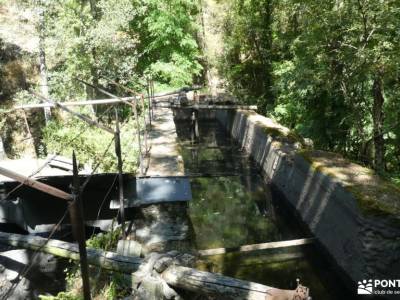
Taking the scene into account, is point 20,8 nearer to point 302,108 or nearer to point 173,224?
point 302,108

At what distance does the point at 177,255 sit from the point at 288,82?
8712mm

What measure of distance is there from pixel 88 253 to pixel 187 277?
1.67 metres

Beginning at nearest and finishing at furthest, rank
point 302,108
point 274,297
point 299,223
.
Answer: point 274,297
point 299,223
point 302,108

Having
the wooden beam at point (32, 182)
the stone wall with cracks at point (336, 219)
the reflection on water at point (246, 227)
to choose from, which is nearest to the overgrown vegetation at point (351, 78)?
the stone wall with cracks at point (336, 219)

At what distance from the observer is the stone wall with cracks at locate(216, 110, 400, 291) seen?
267 inches

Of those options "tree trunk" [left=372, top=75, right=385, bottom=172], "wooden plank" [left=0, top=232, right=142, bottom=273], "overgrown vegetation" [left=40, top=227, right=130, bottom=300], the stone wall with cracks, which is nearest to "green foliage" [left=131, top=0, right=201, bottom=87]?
the stone wall with cracks

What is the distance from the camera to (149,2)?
2164 cm

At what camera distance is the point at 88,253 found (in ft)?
18.2

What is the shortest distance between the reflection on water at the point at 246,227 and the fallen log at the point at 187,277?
1.78 meters

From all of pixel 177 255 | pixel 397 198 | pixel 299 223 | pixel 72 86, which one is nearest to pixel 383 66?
pixel 397 198

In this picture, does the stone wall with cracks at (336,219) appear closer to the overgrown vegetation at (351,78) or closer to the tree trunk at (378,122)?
the overgrown vegetation at (351,78)

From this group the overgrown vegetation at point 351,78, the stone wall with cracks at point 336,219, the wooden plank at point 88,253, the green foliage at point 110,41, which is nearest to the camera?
the wooden plank at point 88,253

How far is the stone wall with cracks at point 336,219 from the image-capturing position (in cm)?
679

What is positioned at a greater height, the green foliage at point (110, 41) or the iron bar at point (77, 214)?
the green foliage at point (110, 41)
